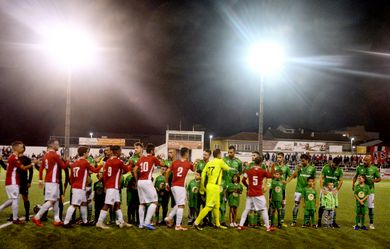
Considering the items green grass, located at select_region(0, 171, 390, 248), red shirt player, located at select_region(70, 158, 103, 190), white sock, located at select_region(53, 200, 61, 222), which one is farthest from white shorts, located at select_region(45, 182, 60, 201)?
green grass, located at select_region(0, 171, 390, 248)

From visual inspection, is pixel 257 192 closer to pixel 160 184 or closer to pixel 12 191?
pixel 160 184

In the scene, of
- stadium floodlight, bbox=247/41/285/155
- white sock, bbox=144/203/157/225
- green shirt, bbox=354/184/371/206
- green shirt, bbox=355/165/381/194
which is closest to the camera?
white sock, bbox=144/203/157/225

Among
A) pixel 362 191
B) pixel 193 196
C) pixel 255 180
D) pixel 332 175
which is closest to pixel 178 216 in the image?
pixel 193 196

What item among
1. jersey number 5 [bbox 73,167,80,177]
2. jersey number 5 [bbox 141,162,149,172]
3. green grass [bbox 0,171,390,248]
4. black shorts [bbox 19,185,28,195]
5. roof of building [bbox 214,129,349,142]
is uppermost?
roof of building [bbox 214,129,349,142]

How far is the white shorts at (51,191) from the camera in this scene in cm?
962

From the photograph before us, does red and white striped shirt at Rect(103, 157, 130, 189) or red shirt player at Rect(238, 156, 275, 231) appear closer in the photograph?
red and white striped shirt at Rect(103, 157, 130, 189)

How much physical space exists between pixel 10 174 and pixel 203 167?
17.8 ft

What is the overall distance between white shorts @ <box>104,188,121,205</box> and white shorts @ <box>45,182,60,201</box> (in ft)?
4.50

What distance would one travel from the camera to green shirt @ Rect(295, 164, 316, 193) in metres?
11.4

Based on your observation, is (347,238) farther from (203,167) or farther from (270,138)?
(270,138)

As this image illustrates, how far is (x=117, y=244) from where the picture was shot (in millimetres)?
8180

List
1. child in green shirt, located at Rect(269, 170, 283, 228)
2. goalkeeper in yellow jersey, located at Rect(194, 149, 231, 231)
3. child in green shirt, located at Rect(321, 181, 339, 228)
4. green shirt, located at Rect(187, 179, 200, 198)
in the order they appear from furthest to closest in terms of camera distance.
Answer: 1. child in green shirt, located at Rect(321, 181, 339, 228)
2. child in green shirt, located at Rect(269, 170, 283, 228)
3. green shirt, located at Rect(187, 179, 200, 198)
4. goalkeeper in yellow jersey, located at Rect(194, 149, 231, 231)

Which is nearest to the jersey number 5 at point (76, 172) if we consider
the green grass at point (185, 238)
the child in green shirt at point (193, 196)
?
the green grass at point (185, 238)

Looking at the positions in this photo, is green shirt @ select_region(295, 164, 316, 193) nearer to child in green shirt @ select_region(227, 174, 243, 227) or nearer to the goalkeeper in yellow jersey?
child in green shirt @ select_region(227, 174, 243, 227)
